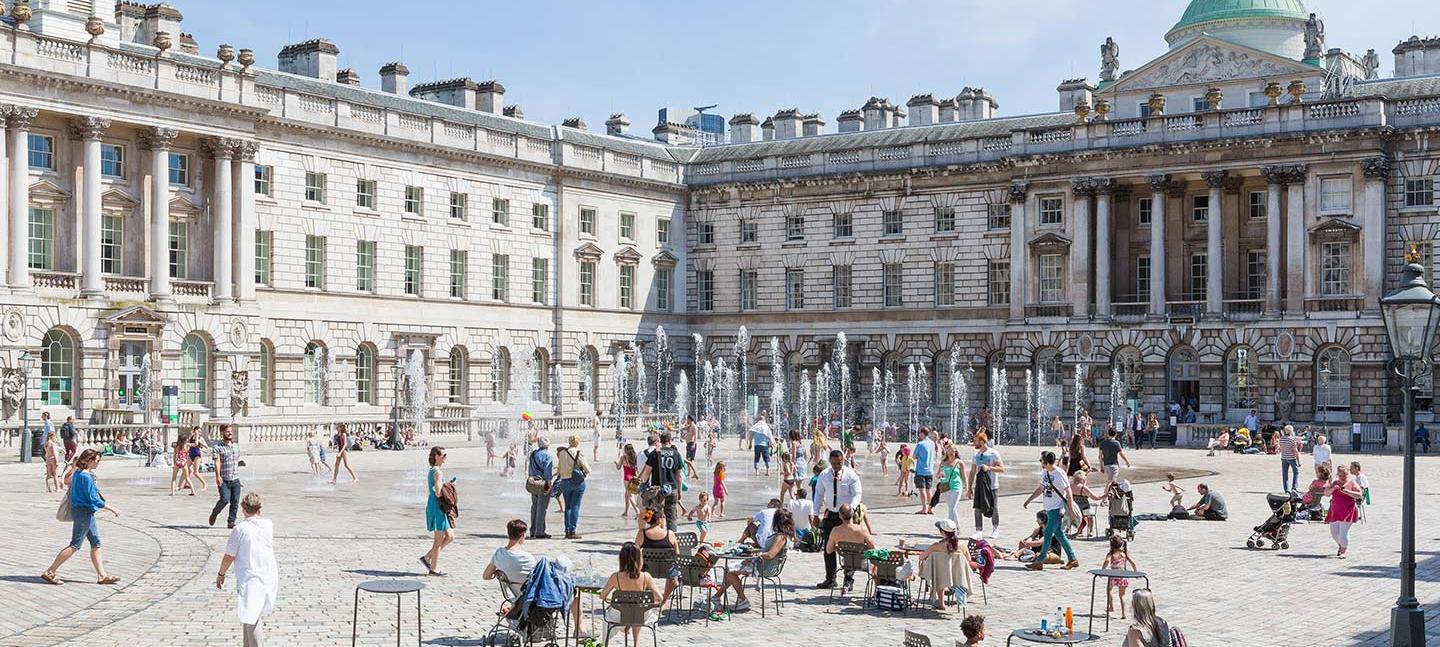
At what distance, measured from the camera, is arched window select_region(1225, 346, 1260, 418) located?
61.0 m

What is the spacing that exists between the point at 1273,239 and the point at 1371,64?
58.2ft

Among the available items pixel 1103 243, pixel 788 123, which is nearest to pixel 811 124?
pixel 788 123

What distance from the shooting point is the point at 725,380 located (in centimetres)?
7294

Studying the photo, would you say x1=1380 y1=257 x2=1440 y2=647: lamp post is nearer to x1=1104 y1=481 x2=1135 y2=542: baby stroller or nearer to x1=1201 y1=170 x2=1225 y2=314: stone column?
x1=1104 y1=481 x2=1135 y2=542: baby stroller

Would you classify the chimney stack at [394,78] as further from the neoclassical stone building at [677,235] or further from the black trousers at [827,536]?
the black trousers at [827,536]

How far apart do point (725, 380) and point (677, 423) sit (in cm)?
757

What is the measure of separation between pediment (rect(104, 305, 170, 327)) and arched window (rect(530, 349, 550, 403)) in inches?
694

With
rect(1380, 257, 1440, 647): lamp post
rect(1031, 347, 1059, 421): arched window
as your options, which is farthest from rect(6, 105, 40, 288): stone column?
rect(1380, 257, 1440, 647): lamp post

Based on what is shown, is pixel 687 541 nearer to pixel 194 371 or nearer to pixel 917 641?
pixel 917 641

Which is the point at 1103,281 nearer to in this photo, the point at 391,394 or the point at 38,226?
the point at 391,394

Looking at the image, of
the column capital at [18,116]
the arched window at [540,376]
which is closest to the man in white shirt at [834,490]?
the column capital at [18,116]

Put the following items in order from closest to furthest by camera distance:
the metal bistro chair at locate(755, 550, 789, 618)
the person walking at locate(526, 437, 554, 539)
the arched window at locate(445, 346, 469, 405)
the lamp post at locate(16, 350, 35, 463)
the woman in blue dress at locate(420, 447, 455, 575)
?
the metal bistro chair at locate(755, 550, 789, 618) → the woman in blue dress at locate(420, 447, 455, 575) → the person walking at locate(526, 437, 554, 539) → the lamp post at locate(16, 350, 35, 463) → the arched window at locate(445, 346, 469, 405)

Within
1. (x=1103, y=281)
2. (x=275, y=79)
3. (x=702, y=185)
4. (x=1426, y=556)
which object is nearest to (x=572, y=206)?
(x=702, y=185)

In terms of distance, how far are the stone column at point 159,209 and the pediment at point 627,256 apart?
22.2 metres
